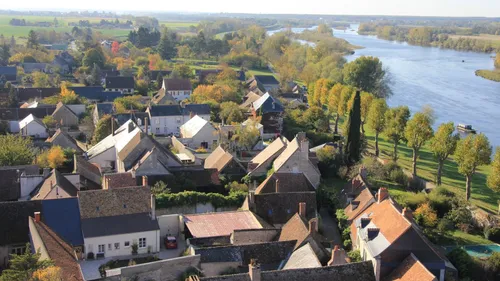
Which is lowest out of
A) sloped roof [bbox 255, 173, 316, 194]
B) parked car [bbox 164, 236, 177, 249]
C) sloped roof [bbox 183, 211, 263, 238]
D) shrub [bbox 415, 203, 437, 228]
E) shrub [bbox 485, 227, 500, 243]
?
shrub [bbox 485, 227, 500, 243]

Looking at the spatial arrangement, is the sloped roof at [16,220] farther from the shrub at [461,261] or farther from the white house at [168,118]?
the white house at [168,118]

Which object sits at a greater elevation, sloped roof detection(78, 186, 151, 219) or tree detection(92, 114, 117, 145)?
sloped roof detection(78, 186, 151, 219)

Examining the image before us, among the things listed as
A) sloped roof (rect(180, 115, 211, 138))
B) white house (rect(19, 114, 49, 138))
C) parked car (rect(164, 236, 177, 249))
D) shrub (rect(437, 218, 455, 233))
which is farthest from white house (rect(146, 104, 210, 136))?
shrub (rect(437, 218, 455, 233))

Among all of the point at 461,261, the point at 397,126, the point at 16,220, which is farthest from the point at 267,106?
the point at 16,220

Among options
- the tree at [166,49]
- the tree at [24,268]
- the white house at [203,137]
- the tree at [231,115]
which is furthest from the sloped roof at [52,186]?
the tree at [166,49]

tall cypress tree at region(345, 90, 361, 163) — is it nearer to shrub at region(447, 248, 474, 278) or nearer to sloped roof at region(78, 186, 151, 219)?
shrub at region(447, 248, 474, 278)

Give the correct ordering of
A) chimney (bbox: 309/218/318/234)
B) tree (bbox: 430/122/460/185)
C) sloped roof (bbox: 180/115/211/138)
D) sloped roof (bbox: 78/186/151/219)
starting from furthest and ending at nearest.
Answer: sloped roof (bbox: 180/115/211/138)
tree (bbox: 430/122/460/185)
sloped roof (bbox: 78/186/151/219)
chimney (bbox: 309/218/318/234)

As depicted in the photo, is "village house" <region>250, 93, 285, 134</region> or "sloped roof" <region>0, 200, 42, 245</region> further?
"village house" <region>250, 93, 285, 134</region>
